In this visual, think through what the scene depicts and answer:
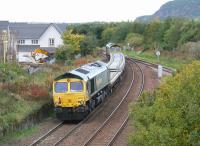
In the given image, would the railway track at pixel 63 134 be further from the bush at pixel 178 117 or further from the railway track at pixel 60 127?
the bush at pixel 178 117

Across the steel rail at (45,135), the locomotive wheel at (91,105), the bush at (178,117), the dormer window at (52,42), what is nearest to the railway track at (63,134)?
the steel rail at (45,135)

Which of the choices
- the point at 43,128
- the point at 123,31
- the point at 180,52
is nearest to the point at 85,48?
the point at 180,52

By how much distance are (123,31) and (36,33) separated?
31.3 metres

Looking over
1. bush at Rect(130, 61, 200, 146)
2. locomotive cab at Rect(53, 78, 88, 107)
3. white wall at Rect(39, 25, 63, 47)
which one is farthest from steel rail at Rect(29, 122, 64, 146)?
white wall at Rect(39, 25, 63, 47)

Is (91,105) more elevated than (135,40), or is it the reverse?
(135,40)

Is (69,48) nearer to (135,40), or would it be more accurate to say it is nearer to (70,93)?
(135,40)

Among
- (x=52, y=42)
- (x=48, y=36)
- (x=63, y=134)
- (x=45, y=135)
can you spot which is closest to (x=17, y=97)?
(x=63, y=134)

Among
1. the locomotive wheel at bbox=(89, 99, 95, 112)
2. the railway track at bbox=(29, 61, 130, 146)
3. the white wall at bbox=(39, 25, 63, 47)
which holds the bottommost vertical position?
the railway track at bbox=(29, 61, 130, 146)

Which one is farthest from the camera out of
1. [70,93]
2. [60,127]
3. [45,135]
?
[70,93]

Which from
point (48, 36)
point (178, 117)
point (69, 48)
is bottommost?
point (178, 117)

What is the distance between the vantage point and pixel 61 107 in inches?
1027

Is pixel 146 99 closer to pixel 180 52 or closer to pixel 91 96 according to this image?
pixel 91 96

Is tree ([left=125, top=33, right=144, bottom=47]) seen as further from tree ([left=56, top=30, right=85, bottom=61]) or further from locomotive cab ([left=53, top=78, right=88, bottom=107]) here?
locomotive cab ([left=53, top=78, right=88, bottom=107])

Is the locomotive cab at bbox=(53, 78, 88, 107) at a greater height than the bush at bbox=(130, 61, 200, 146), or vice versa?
the bush at bbox=(130, 61, 200, 146)
